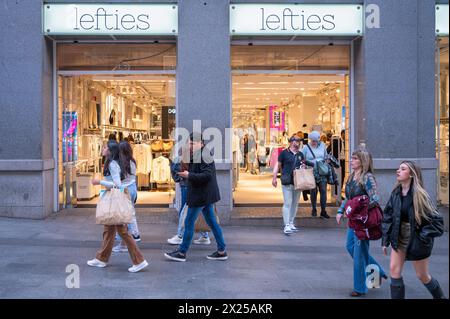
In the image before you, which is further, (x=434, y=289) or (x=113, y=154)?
(x=113, y=154)

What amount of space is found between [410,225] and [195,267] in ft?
10.9

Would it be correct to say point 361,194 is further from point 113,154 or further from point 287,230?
point 287,230

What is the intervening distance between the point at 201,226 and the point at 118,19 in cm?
504

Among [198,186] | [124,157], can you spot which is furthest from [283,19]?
[124,157]

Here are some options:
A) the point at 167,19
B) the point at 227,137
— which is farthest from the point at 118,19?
the point at 227,137

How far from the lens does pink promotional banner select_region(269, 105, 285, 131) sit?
19.5 m

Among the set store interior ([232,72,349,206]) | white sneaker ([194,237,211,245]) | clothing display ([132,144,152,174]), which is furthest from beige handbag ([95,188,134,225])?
clothing display ([132,144,152,174])

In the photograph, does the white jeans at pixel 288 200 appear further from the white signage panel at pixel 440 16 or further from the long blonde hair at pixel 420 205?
the long blonde hair at pixel 420 205

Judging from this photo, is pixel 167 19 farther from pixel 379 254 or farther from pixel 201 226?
pixel 379 254

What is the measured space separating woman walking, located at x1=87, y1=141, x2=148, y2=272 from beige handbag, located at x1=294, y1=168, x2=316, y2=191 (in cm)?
376

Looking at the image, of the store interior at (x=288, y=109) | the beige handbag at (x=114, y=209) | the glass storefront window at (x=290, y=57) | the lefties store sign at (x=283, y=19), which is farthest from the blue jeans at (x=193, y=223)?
the glass storefront window at (x=290, y=57)

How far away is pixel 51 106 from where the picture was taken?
12.6 m

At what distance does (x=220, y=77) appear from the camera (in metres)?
12.0

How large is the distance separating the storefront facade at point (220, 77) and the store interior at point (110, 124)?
75cm
